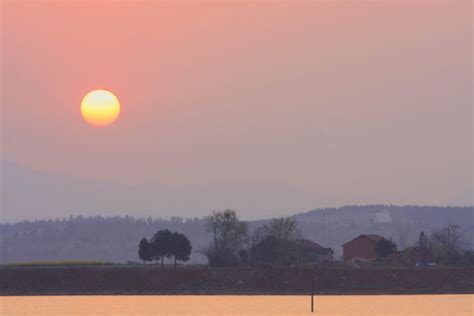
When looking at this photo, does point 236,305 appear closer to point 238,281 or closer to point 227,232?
point 238,281

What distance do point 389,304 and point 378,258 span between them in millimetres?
72752

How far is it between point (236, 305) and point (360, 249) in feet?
310

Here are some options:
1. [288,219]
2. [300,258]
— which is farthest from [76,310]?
[288,219]

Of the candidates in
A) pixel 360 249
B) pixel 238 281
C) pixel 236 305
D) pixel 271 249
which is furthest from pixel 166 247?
pixel 236 305

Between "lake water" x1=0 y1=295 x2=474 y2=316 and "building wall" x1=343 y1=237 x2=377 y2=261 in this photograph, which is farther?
"building wall" x1=343 y1=237 x2=377 y2=261

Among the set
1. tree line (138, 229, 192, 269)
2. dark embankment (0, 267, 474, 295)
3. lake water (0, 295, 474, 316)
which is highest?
tree line (138, 229, 192, 269)

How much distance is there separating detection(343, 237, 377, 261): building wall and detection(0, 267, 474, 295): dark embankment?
191 feet

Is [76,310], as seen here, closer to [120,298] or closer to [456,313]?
[120,298]

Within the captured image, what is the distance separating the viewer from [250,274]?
397 ft

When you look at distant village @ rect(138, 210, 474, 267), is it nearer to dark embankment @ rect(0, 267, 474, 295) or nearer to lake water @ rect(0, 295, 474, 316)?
dark embankment @ rect(0, 267, 474, 295)

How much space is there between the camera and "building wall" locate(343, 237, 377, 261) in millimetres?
183250

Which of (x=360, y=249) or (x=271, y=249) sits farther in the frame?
(x=360, y=249)

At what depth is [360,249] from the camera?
186875 millimetres

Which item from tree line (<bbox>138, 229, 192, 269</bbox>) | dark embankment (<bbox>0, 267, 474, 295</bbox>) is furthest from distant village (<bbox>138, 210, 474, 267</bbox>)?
dark embankment (<bbox>0, 267, 474, 295</bbox>)
